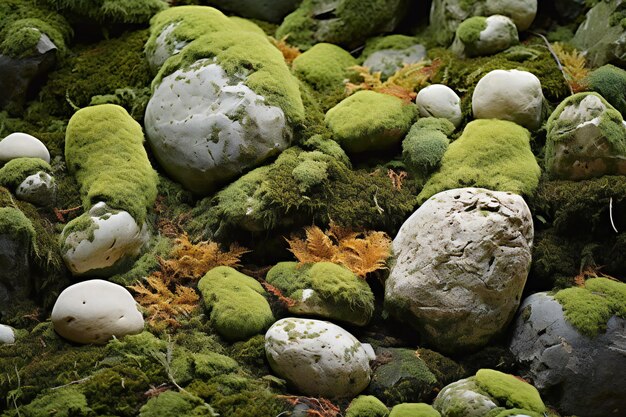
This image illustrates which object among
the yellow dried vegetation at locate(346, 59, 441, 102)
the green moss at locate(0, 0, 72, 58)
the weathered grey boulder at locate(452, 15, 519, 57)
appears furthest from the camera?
the weathered grey boulder at locate(452, 15, 519, 57)

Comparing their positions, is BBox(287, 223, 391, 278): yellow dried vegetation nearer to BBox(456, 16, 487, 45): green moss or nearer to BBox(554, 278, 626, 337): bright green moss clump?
BBox(554, 278, 626, 337): bright green moss clump

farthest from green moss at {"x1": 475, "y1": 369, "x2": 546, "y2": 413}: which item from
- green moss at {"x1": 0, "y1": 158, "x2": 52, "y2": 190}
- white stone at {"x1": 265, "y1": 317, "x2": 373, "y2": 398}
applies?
green moss at {"x1": 0, "y1": 158, "x2": 52, "y2": 190}

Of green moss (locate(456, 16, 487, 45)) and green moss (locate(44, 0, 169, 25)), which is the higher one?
green moss (locate(44, 0, 169, 25))

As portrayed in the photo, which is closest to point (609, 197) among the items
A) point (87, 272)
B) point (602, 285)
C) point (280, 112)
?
point (602, 285)

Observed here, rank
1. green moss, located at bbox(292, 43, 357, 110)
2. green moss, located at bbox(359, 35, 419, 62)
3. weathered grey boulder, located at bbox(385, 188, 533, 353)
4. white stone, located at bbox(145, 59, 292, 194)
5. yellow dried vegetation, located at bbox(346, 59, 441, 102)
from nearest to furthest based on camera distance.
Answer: weathered grey boulder, located at bbox(385, 188, 533, 353), white stone, located at bbox(145, 59, 292, 194), yellow dried vegetation, located at bbox(346, 59, 441, 102), green moss, located at bbox(292, 43, 357, 110), green moss, located at bbox(359, 35, 419, 62)

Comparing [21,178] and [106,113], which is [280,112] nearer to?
[106,113]

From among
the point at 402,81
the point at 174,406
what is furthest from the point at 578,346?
the point at 402,81

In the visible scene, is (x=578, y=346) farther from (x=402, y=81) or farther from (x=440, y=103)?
A: (x=402, y=81)
